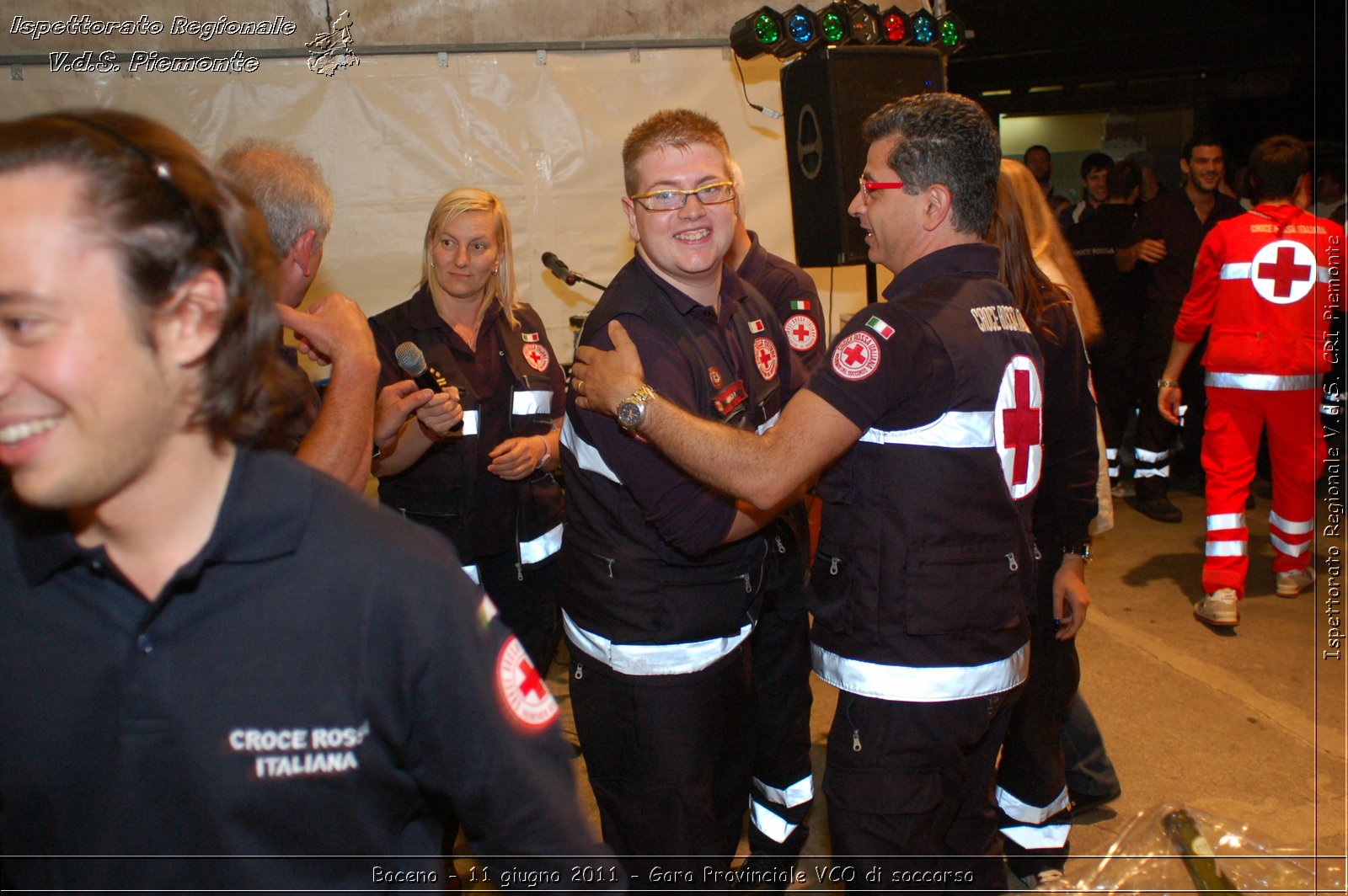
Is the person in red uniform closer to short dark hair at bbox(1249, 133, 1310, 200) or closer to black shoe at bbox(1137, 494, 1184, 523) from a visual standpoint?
short dark hair at bbox(1249, 133, 1310, 200)

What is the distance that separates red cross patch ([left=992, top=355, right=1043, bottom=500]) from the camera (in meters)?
2.01

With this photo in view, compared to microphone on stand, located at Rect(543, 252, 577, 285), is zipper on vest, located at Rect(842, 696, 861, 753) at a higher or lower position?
lower

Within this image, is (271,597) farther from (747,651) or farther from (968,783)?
(968,783)

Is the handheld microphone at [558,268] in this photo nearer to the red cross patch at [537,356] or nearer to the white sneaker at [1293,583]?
the red cross patch at [537,356]

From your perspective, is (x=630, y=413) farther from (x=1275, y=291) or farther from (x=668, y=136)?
(x=1275, y=291)

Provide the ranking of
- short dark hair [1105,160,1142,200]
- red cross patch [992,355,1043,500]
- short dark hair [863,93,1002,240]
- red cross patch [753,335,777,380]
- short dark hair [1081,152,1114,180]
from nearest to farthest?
red cross patch [992,355,1043,500], short dark hair [863,93,1002,240], red cross patch [753,335,777,380], short dark hair [1105,160,1142,200], short dark hair [1081,152,1114,180]

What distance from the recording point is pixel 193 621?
1.02 m

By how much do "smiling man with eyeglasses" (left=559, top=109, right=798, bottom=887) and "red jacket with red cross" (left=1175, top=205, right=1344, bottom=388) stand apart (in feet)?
11.6

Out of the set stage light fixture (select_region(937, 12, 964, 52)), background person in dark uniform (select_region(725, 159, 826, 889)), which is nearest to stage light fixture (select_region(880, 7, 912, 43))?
stage light fixture (select_region(937, 12, 964, 52))

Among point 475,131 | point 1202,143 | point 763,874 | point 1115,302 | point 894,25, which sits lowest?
point 763,874

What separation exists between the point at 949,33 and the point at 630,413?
3.65 m

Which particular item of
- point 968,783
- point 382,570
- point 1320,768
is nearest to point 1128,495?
point 1320,768

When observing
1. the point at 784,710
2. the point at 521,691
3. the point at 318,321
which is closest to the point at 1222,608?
the point at 784,710

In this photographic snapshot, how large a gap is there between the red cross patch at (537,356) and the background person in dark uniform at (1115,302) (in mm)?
4811
